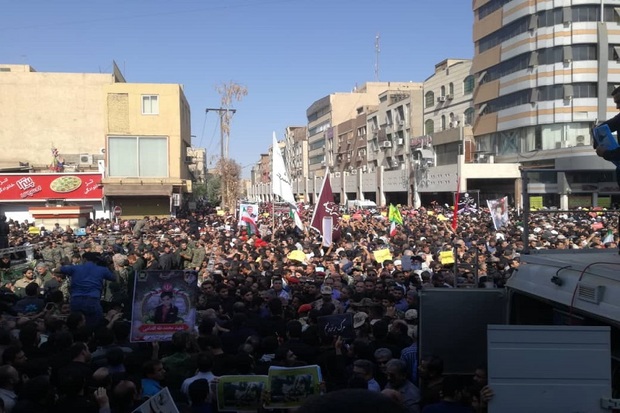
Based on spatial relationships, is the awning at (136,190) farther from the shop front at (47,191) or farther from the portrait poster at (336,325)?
the portrait poster at (336,325)

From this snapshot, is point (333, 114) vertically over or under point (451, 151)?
over

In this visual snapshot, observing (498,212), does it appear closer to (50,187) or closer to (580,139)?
(580,139)

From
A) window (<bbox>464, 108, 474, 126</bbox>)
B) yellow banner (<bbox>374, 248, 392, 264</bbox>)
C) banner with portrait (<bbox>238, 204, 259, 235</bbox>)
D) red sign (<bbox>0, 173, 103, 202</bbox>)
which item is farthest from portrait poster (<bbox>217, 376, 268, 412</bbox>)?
window (<bbox>464, 108, 474, 126</bbox>)

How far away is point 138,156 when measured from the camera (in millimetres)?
40594

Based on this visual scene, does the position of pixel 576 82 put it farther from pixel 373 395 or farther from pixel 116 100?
pixel 373 395

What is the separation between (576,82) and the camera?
39844mm

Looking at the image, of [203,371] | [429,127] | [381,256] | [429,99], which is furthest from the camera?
[429,99]

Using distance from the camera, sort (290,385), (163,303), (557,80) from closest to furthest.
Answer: (290,385) < (163,303) < (557,80)

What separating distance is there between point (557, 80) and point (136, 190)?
26698 millimetres

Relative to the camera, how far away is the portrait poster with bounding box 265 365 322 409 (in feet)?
15.4

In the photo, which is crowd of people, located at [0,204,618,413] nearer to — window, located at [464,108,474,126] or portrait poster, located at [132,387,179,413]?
portrait poster, located at [132,387,179,413]

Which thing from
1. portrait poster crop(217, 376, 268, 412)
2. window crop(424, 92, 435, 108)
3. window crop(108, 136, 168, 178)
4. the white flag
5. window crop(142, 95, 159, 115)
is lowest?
portrait poster crop(217, 376, 268, 412)

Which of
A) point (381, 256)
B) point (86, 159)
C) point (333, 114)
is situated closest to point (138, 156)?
point (86, 159)

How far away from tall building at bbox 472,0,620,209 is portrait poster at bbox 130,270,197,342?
32.7 metres
